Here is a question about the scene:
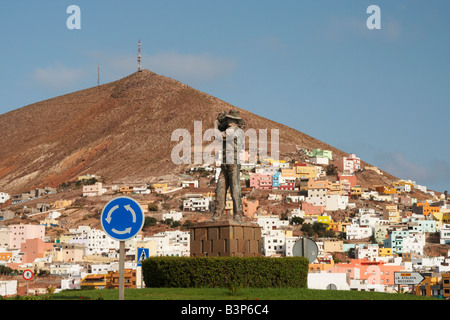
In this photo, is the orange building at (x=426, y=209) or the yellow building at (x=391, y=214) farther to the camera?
the orange building at (x=426, y=209)

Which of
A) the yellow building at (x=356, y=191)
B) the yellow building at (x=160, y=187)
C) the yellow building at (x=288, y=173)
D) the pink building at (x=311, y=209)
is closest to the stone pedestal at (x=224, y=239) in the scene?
→ the pink building at (x=311, y=209)

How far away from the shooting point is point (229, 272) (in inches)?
524

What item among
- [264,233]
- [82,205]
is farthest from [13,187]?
[264,233]

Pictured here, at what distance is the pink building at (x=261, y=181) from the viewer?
380ft

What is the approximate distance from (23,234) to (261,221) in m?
28.7

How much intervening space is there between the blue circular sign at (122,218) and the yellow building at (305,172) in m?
114

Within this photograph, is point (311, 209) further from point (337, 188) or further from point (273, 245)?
point (273, 245)

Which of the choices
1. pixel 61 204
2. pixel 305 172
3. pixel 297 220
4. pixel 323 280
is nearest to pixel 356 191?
pixel 305 172

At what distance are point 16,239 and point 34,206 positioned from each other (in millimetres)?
27962

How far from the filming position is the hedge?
43.6 feet

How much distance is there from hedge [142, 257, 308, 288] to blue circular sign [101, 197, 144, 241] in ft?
17.7

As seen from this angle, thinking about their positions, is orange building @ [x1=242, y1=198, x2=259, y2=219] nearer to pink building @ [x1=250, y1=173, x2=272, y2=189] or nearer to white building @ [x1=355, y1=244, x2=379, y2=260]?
pink building @ [x1=250, y1=173, x2=272, y2=189]

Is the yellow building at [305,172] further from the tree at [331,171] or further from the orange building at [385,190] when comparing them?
the orange building at [385,190]

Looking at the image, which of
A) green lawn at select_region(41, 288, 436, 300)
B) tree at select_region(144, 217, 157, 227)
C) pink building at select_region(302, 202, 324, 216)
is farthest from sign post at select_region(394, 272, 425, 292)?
pink building at select_region(302, 202, 324, 216)
